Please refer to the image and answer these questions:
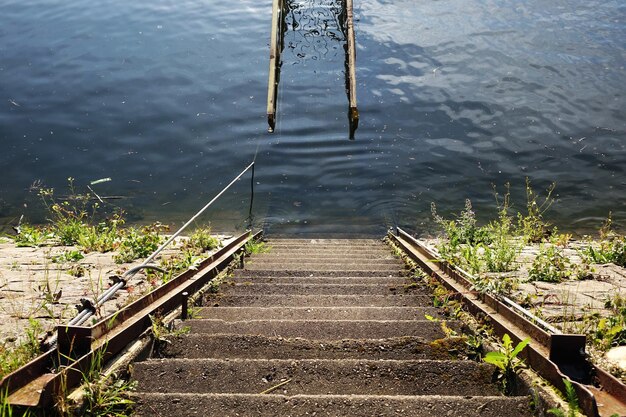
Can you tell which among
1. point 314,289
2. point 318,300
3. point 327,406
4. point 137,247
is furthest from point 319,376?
point 137,247

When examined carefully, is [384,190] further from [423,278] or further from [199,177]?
[423,278]

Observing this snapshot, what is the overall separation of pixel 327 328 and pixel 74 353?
172cm

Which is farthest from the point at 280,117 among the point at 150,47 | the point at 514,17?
the point at 514,17

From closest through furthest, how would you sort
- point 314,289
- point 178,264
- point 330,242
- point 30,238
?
point 178,264, point 314,289, point 30,238, point 330,242

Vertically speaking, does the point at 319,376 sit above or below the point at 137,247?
above

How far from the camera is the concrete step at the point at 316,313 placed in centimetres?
458

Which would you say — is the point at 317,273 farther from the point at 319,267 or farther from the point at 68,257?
the point at 68,257

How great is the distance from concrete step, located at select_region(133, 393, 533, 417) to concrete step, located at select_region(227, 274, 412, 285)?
367cm

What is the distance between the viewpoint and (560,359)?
114 inches

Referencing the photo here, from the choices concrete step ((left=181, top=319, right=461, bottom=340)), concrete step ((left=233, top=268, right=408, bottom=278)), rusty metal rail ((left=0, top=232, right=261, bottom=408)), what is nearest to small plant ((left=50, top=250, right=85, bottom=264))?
concrete step ((left=233, top=268, right=408, bottom=278))

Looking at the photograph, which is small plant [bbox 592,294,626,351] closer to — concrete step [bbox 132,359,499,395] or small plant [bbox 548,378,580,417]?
concrete step [bbox 132,359,499,395]

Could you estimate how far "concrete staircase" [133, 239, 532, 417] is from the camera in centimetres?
267

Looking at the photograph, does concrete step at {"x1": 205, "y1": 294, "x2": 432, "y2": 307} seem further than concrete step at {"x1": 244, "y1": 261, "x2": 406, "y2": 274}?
No

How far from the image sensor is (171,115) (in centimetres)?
1720
